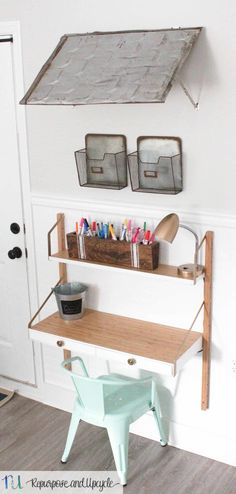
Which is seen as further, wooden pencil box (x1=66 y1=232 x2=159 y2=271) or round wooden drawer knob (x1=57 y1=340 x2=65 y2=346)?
round wooden drawer knob (x1=57 y1=340 x2=65 y2=346)

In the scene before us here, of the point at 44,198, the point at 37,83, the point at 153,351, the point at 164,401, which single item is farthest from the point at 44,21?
the point at 164,401

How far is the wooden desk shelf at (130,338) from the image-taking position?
2.37 metres

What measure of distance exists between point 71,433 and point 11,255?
94cm

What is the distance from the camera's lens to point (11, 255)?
→ 3.01m

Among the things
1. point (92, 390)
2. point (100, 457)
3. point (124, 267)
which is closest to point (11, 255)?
point (124, 267)

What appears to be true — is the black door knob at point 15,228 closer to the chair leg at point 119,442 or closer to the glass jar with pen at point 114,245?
the glass jar with pen at point 114,245

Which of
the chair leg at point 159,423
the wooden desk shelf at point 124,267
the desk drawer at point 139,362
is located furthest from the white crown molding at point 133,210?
the chair leg at point 159,423

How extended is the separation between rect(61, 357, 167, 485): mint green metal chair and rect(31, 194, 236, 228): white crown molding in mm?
721

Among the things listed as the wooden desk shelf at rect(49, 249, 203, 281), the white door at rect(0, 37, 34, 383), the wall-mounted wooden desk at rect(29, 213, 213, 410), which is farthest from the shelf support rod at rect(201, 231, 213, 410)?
the white door at rect(0, 37, 34, 383)

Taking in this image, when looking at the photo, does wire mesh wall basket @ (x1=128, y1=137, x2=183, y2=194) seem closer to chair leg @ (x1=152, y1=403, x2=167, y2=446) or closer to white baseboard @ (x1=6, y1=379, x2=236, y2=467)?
chair leg @ (x1=152, y1=403, x2=167, y2=446)

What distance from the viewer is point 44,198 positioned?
9.33ft

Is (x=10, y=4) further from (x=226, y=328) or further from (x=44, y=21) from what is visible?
(x=226, y=328)

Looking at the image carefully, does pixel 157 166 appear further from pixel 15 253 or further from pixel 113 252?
pixel 15 253

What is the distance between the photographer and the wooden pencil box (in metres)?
2.46
